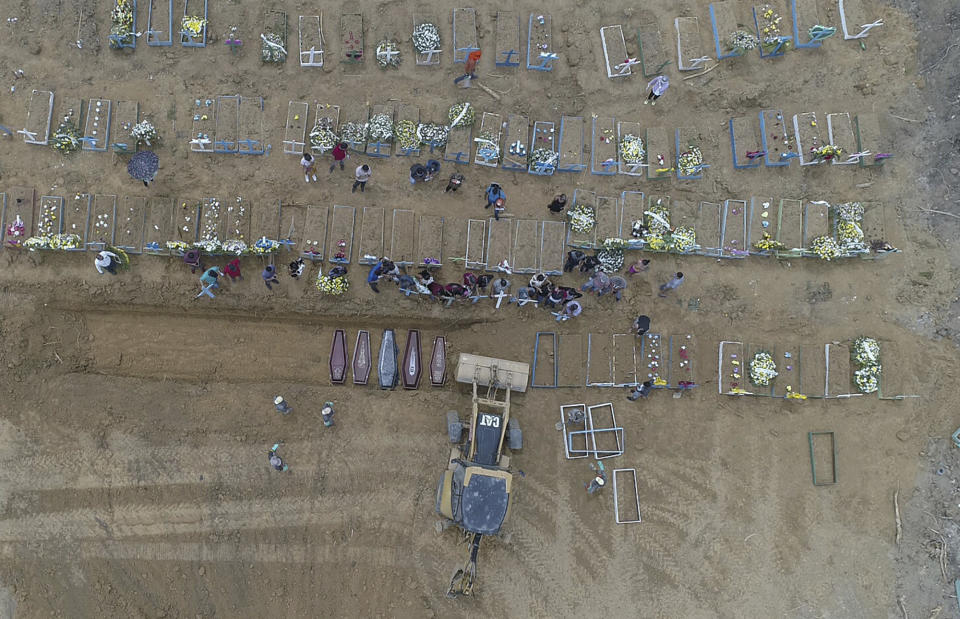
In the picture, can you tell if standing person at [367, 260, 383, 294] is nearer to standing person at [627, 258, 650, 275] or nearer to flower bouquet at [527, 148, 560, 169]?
flower bouquet at [527, 148, 560, 169]

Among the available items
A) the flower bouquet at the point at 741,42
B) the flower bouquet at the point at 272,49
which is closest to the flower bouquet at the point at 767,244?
the flower bouquet at the point at 741,42

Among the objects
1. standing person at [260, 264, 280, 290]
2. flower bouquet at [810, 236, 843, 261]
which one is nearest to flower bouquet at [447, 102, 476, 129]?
standing person at [260, 264, 280, 290]

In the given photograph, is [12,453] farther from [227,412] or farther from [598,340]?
[598,340]

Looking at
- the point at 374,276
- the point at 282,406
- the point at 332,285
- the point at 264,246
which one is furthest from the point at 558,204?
the point at 282,406

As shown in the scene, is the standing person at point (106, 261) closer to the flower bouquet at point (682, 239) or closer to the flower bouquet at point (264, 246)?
the flower bouquet at point (264, 246)

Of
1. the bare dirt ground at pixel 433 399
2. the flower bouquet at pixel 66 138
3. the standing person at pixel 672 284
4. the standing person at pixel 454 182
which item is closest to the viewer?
the bare dirt ground at pixel 433 399

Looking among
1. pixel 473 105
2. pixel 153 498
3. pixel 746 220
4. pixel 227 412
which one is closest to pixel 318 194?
pixel 473 105
